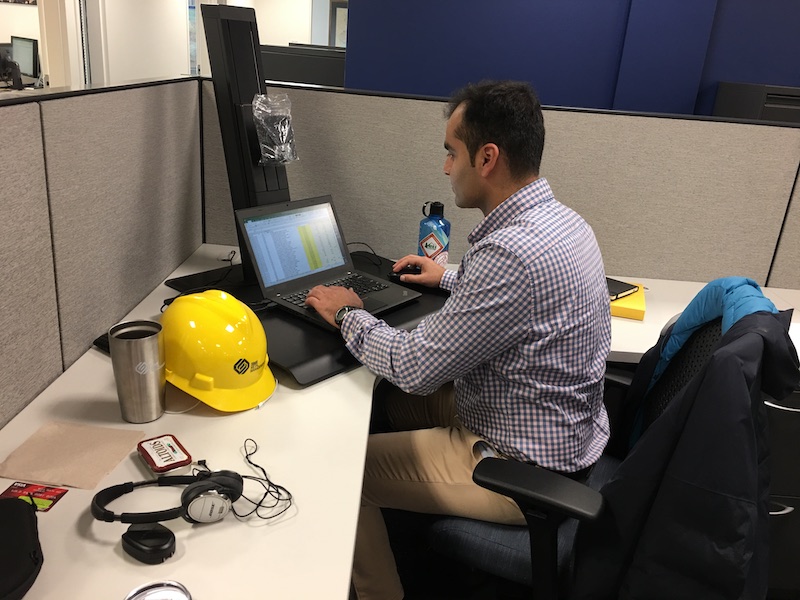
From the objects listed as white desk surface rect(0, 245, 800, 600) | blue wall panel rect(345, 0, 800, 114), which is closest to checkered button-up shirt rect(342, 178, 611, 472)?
white desk surface rect(0, 245, 800, 600)

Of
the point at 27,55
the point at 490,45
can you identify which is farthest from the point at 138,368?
the point at 27,55

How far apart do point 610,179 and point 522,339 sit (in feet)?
2.94

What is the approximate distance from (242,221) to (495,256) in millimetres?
581

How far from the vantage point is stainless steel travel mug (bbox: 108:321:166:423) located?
962mm

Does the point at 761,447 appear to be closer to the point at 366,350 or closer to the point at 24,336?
the point at 366,350

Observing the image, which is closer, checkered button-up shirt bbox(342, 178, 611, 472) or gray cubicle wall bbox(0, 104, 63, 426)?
gray cubicle wall bbox(0, 104, 63, 426)

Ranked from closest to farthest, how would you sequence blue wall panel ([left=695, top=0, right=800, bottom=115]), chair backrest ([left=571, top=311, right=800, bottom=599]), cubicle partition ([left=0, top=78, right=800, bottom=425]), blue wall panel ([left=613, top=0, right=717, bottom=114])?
chair backrest ([left=571, top=311, right=800, bottom=599])
cubicle partition ([left=0, top=78, right=800, bottom=425])
blue wall panel ([left=613, top=0, right=717, bottom=114])
blue wall panel ([left=695, top=0, right=800, bottom=115])

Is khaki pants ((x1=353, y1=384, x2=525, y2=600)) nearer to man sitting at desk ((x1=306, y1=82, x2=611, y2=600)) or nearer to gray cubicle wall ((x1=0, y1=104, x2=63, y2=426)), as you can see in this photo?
man sitting at desk ((x1=306, y1=82, x2=611, y2=600))

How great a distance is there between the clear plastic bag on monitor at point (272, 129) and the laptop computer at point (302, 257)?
13cm

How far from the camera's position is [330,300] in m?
1.32

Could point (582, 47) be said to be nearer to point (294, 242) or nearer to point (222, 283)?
point (294, 242)

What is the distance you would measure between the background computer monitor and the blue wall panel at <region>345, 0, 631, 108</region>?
4.12m

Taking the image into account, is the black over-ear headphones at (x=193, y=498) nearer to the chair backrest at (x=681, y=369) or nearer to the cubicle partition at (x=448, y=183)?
the cubicle partition at (x=448, y=183)

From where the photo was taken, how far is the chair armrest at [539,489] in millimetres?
954
